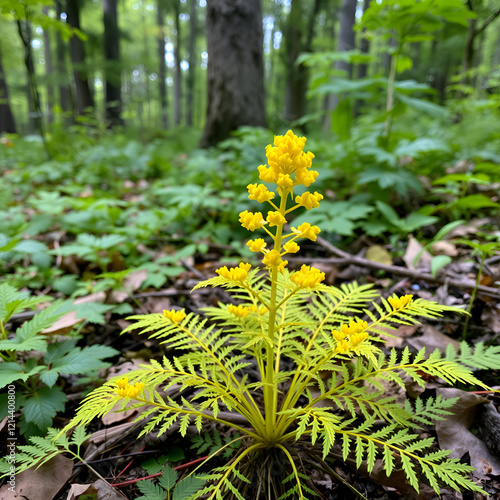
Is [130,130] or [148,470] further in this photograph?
[130,130]

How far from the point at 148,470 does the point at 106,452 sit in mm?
238

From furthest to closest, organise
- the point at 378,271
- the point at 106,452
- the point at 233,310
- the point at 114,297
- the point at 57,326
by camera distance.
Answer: the point at 378,271 < the point at 114,297 < the point at 57,326 < the point at 106,452 < the point at 233,310

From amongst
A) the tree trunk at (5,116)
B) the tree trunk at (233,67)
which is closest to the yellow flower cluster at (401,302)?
the tree trunk at (233,67)

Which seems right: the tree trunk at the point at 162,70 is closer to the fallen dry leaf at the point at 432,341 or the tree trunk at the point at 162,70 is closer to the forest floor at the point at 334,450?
the forest floor at the point at 334,450

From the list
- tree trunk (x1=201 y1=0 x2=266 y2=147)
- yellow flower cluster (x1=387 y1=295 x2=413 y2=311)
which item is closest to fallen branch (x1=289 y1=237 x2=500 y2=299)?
yellow flower cluster (x1=387 y1=295 x2=413 y2=311)

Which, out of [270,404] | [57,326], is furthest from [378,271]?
[57,326]

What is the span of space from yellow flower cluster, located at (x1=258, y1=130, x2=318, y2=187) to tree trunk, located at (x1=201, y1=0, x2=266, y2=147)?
15.1 ft

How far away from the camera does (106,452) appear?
3.87 ft

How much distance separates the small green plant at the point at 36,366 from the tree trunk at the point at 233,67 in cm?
452

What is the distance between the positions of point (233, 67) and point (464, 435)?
5247mm

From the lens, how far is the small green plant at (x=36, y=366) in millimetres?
1099

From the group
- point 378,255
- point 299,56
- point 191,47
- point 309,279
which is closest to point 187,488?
point 309,279

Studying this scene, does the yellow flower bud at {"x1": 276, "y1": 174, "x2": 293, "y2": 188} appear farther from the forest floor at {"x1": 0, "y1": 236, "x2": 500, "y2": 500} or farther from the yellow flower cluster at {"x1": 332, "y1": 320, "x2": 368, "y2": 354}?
the forest floor at {"x1": 0, "y1": 236, "x2": 500, "y2": 500}

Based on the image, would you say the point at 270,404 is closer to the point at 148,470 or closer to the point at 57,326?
the point at 148,470
